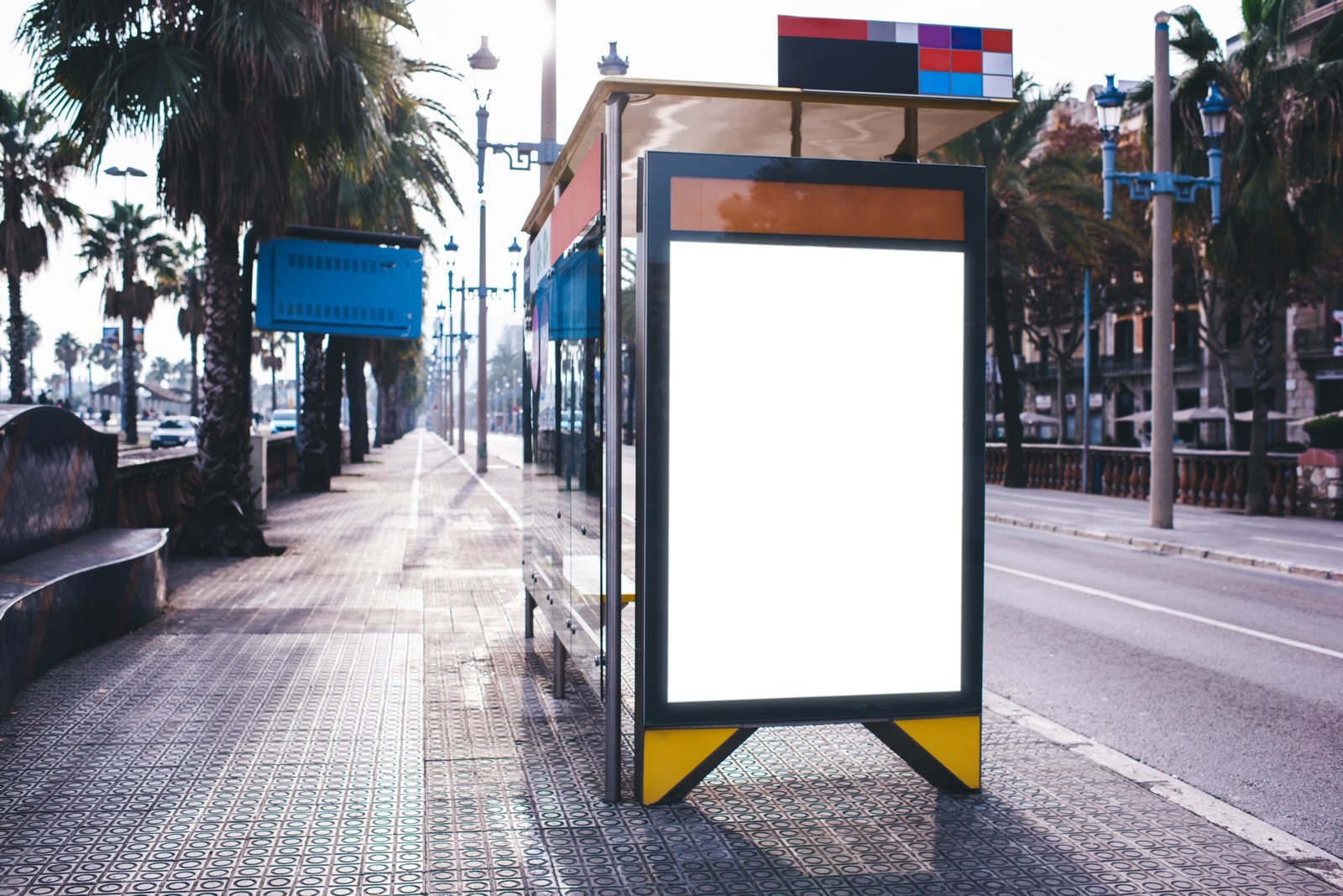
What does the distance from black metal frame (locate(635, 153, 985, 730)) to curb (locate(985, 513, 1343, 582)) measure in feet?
33.6

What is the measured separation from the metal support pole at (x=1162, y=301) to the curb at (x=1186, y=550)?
120 cm

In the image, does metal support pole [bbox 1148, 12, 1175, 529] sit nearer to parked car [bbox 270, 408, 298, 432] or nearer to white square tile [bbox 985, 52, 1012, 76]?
white square tile [bbox 985, 52, 1012, 76]

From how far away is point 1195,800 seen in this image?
4.97m

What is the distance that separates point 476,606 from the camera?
10.2 metres

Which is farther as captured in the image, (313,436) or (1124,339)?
(1124,339)

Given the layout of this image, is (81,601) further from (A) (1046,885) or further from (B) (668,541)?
(A) (1046,885)

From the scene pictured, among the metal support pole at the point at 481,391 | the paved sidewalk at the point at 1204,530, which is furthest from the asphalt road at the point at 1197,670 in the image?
the metal support pole at the point at 481,391

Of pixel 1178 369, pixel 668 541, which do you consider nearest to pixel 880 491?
pixel 668 541

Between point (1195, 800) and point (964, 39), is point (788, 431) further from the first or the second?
point (1195, 800)

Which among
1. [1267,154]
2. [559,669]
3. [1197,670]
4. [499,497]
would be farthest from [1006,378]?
[559,669]

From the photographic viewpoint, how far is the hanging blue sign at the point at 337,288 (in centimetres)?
1334

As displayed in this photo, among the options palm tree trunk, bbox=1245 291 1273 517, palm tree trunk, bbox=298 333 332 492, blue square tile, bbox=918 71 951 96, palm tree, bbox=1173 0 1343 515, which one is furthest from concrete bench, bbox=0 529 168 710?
palm tree, bbox=1173 0 1343 515

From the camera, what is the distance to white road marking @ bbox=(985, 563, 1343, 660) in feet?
29.7

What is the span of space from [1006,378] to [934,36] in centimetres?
2690
